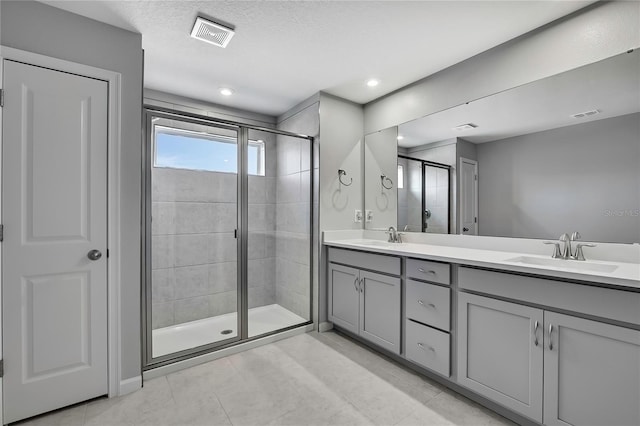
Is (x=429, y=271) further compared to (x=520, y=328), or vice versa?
(x=429, y=271)

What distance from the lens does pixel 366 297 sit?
2576mm

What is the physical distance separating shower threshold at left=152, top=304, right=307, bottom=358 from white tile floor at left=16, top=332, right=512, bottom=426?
0.89 feet

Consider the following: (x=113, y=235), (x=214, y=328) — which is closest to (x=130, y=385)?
(x=214, y=328)

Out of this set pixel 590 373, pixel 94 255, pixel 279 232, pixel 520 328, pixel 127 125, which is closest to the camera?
pixel 590 373

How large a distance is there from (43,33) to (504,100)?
9.97 ft

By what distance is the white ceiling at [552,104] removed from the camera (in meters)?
1.71

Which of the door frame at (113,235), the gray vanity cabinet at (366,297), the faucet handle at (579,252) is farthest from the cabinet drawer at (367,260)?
the door frame at (113,235)

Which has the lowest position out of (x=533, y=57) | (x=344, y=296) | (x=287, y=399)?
(x=287, y=399)

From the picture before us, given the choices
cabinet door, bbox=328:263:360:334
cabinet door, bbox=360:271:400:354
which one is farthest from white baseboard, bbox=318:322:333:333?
cabinet door, bbox=360:271:400:354

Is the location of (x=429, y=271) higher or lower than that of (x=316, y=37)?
lower

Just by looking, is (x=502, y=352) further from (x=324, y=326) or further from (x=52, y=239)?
(x=52, y=239)

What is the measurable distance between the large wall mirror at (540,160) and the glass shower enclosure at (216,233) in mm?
1273

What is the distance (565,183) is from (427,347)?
1437mm

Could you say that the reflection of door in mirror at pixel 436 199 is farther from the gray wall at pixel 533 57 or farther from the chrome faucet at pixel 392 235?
the gray wall at pixel 533 57
